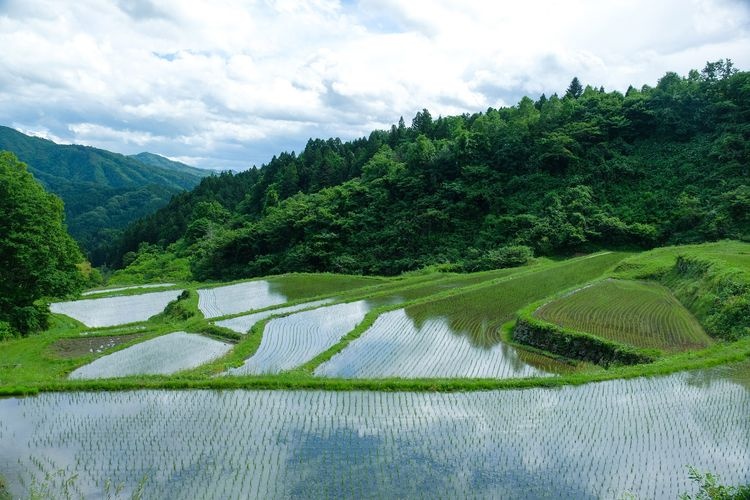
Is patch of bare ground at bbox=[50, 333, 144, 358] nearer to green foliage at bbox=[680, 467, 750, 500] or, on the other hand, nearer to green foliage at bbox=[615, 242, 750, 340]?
green foliage at bbox=[680, 467, 750, 500]

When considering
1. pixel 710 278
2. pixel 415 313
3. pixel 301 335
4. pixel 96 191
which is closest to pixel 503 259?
pixel 415 313

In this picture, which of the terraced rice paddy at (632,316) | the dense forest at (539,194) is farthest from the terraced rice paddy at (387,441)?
the dense forest at (539,194)

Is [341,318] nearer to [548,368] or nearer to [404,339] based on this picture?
[404,339]

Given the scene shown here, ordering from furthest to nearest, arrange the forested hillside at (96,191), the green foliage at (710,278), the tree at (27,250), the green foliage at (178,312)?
the forested hillside at (96,191)
the green foliage at (178,312)
the tree at (27,250)
the green foliage at (710,278)

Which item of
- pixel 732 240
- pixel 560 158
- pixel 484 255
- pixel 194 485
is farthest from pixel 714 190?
pixel 194 485

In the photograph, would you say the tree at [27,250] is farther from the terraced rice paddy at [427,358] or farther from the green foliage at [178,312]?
the terraced rice paddy at [427,358]

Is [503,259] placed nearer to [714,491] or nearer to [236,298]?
[236,298]
